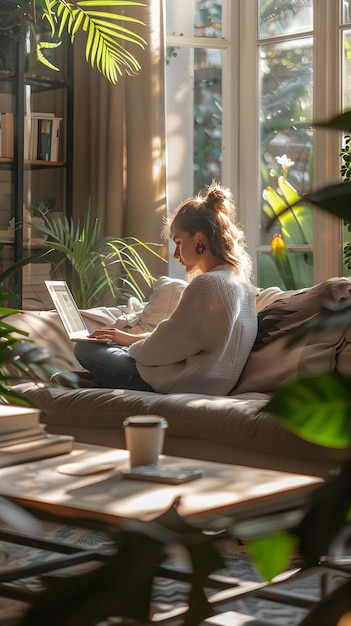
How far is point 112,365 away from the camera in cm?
351

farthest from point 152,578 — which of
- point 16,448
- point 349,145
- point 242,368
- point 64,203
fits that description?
point 64,203

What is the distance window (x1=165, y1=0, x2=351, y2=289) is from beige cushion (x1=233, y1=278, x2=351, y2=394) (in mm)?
1747

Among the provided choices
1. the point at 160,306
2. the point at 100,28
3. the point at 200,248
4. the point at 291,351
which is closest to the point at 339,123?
the point at 291,351

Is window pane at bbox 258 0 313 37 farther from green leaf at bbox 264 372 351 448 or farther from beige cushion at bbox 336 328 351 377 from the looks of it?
green leaf at bbox 264 372 351 448

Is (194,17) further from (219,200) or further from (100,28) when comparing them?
(219,200)

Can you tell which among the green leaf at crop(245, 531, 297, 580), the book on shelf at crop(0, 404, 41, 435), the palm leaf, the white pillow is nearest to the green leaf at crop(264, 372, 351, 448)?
the green leaf at crop(245, 531, 297, 580)

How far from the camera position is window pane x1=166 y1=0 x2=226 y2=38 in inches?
218

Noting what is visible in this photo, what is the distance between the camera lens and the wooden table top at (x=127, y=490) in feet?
5.68

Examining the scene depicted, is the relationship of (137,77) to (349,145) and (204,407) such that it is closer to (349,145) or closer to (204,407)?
(349,145)

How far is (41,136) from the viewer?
5.46 m

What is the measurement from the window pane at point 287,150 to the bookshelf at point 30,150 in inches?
44.2

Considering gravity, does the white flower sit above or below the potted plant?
above

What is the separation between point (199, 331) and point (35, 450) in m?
1.21

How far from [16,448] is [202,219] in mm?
1528
